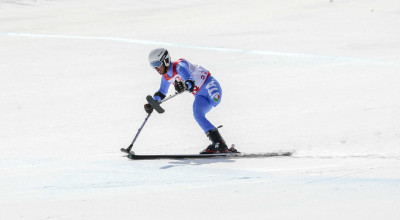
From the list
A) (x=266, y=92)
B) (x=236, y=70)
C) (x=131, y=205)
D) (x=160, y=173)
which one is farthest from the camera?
(x=236, y=70)

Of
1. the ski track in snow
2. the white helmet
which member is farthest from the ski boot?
the ski track in snow

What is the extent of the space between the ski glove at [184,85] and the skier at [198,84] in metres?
0.08

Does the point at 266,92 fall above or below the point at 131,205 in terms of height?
above

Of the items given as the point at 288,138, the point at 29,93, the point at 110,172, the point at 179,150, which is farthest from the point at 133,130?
the point at 29,93

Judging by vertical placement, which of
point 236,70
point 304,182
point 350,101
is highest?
point 236,70

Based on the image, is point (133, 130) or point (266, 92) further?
point (266, 92)

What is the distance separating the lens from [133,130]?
9586mm

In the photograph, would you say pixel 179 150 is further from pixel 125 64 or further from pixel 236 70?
pixel 125 64

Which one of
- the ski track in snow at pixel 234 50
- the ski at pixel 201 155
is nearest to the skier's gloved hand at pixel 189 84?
the ski at pixel 201 155

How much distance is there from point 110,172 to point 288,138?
Answer: 2.72 metres

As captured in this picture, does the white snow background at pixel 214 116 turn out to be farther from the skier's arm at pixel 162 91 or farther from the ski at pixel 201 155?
the skier's arm at pixel 162 91

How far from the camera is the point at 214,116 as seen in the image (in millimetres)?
10227

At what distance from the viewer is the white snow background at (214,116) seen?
200 inches

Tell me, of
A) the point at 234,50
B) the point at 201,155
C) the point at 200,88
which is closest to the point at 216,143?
the point at 201,155
